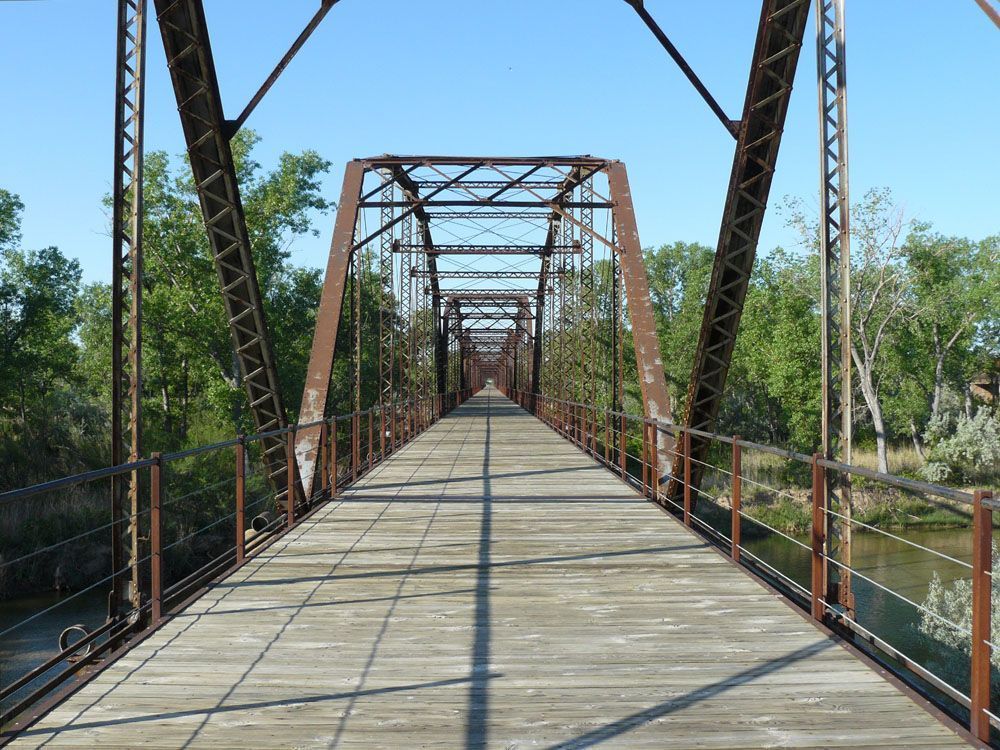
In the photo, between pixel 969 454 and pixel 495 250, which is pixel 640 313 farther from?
pixel 969 454

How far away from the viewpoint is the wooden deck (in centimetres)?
357

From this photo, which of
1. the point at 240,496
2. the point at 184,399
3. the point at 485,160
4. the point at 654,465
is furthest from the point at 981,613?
the point at 184,399

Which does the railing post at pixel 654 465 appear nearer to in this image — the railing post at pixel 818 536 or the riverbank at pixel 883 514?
the railing post at pixel 818 536

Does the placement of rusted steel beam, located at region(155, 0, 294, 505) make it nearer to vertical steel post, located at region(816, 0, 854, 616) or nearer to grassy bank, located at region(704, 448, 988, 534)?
vertical steel post, located at region(816, 0, 854, 616)

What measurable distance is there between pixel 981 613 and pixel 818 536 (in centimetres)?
208

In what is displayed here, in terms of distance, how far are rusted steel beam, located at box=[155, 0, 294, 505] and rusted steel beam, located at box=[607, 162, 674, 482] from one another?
4722 mm

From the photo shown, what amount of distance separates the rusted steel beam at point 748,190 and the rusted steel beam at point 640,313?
4.09 feet

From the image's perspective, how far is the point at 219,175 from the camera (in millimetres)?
8602

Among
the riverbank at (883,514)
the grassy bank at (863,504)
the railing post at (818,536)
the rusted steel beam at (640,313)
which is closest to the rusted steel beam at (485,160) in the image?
the rusted steel beam at (640,313)

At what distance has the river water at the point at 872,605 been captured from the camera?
1928 centimetres

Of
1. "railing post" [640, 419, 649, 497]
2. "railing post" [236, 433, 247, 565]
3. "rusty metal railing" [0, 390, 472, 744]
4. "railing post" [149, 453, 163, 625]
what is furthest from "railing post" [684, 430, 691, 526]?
"railing post" [149, 453, 163, 625]

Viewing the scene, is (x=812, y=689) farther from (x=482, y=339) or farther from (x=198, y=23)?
(x=482, y=339)

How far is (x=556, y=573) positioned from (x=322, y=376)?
267 inches

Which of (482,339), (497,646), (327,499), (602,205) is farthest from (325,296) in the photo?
(482,339)
